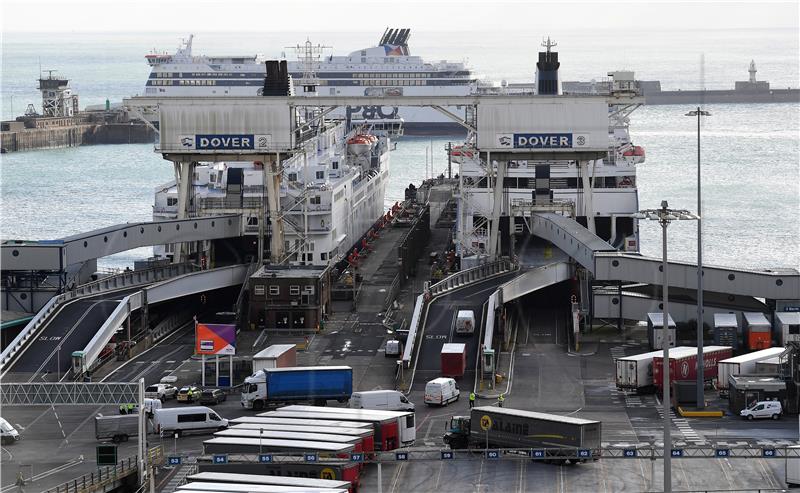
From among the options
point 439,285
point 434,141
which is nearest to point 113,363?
point 439,285

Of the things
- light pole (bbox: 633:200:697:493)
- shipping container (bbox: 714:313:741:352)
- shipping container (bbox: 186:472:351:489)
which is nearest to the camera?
light pole (bbox: 633:200:697:493)

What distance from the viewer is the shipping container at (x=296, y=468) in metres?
36.1

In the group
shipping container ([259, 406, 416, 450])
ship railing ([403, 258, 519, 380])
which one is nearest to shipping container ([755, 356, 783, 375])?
ship railing ([403, 258, 519, 380])

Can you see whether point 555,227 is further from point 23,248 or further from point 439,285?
point 23,248

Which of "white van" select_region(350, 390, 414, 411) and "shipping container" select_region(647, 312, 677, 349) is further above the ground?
"shipping container" select_region(647, 312, 677, 349)

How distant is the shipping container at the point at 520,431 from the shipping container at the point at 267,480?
5977 millimetres

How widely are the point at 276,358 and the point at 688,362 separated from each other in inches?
533

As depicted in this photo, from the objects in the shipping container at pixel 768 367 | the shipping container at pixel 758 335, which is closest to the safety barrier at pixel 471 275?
the shipping container at pixel 758 335

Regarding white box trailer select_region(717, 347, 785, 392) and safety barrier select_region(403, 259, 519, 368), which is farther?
safety barrier select_region(403, 259, 519, 368)

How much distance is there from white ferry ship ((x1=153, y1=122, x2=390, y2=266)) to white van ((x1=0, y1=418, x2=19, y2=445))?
78.1 ft

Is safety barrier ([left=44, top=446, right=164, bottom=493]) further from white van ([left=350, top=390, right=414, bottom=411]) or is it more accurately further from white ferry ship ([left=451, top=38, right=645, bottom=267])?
white ferry ship ([left=451, top=38, right=645, bottom=267])

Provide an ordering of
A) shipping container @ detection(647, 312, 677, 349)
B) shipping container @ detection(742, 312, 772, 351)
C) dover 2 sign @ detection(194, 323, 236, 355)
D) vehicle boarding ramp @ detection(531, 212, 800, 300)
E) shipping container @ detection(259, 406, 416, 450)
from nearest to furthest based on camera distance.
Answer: shipping container @ detection(259, 406, 416, 450) < dover 2 sign @ detection(194, 323, 236, 355) < shipping container @ detection(742, 312, 772, 351) < shipping container @ detection(647, 312, 677, 349) < vehicle boarding ramp @ detection(531, 212, 800, 300)

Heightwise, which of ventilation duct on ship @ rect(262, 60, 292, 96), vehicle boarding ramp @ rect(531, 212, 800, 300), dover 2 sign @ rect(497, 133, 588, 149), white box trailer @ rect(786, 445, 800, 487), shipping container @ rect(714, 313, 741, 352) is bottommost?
white box trailer @ rect(786, 445, 800, 487)

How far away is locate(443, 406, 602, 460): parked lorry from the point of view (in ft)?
126
